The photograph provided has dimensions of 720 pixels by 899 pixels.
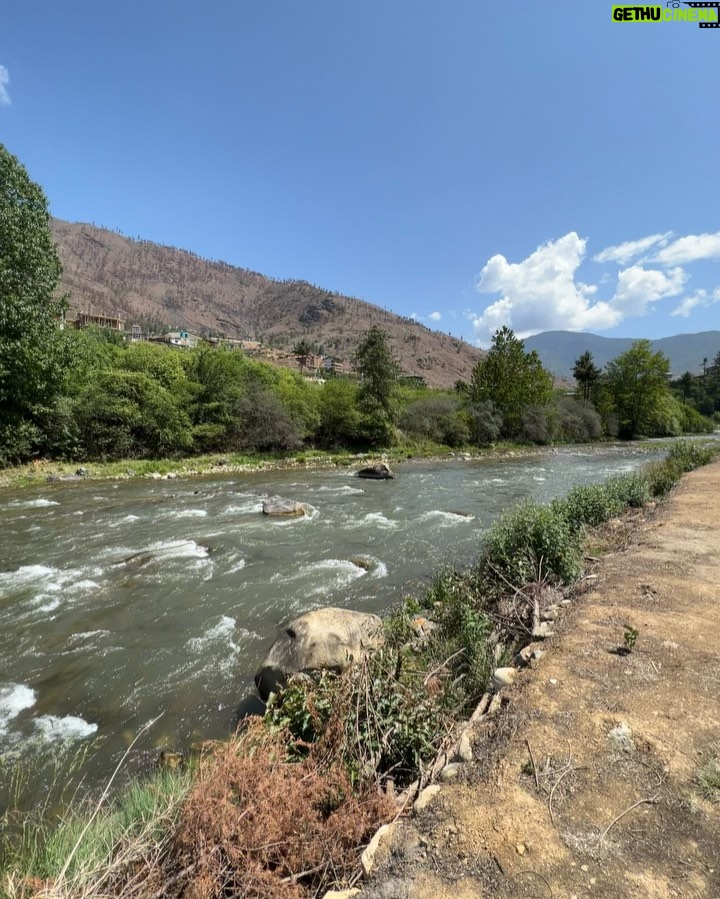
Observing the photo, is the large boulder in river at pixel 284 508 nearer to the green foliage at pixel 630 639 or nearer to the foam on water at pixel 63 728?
the foam on water at pixel 63 728

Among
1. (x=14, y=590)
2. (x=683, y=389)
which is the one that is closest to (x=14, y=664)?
(x=14, y=590)

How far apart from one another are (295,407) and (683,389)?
95479mm

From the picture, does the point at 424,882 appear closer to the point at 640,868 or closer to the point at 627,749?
the point at 640,868

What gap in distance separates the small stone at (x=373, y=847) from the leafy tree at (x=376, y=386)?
3552 centimetres

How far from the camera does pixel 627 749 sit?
341 cm

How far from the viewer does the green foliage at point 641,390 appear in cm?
5741

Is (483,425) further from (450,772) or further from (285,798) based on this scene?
(285,798)

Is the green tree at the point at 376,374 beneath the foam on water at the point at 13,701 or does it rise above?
above

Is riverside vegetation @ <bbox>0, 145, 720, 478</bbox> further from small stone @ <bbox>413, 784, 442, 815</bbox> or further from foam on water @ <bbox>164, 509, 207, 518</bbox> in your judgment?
small stone @ <bbox>413, 784, 442, 815</bbox>

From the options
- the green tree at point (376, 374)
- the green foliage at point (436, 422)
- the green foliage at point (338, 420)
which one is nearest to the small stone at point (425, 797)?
the green foliage at point (338, 420)

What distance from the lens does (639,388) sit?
5800cm

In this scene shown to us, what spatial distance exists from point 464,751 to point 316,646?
2.50 metres

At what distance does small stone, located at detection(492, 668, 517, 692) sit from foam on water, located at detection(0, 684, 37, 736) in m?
5.47

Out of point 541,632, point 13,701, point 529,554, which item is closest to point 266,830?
point 541,632
